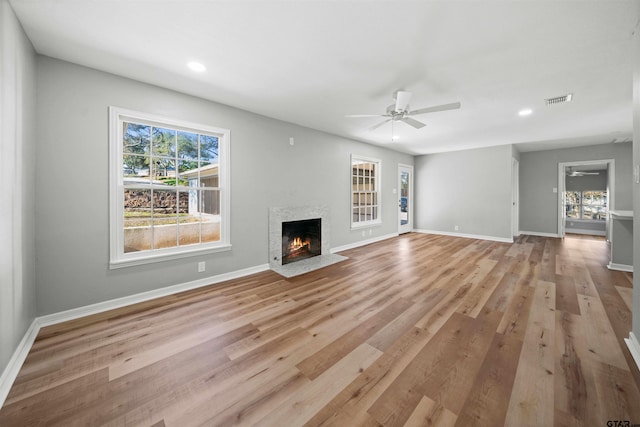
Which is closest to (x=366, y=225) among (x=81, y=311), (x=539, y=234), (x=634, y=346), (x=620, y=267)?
(x=620, y=267)

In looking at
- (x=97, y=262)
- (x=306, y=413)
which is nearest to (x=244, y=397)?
(x=306, y=413)

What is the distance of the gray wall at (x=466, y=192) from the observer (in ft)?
20.2

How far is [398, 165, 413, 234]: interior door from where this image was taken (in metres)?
7.46

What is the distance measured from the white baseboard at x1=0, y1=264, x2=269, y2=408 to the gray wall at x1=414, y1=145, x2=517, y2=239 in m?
5.85

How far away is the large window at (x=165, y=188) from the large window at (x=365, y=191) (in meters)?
3.12

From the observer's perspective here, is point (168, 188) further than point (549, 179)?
No

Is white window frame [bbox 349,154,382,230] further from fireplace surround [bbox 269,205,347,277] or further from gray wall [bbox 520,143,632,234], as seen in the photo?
gray wall [bbox 520,143,632,234]

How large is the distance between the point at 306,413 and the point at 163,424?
2.54 feet

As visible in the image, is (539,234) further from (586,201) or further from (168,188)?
(168,188)

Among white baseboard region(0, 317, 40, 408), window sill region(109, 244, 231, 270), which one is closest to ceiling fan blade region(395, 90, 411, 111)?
window sill region(109, 244, 231, 270)

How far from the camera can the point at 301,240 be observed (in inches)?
190

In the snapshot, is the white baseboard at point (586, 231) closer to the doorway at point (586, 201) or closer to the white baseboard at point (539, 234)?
the doorway at point (586, 201)

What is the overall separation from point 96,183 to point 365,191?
504 cm

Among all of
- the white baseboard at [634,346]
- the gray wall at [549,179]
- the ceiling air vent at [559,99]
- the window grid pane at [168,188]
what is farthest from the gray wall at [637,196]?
the gray wall at [549,179]
